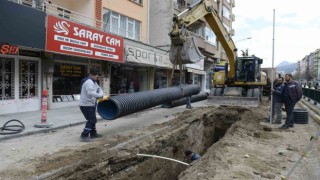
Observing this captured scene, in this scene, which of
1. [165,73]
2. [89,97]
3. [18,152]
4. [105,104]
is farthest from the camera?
[165,73]

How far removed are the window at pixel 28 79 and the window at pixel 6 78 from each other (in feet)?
1.52

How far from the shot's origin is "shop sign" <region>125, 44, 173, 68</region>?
1988cm

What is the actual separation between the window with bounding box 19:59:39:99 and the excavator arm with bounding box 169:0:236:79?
6.46m

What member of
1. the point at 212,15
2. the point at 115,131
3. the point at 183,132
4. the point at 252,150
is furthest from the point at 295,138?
the point at 212,15

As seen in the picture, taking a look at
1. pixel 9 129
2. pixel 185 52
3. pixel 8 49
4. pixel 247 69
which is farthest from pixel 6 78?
pixel 247 69

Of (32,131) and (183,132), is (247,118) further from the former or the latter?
(32,131)

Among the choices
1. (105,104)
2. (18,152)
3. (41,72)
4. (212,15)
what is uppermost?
(212,15)

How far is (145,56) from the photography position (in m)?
22.1

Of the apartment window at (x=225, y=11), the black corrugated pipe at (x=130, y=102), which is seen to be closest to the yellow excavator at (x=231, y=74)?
the black corrugated pipe at (x=130, y=102)

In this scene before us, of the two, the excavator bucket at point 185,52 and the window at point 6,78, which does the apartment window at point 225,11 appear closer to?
the excavator bucket at point 185,52

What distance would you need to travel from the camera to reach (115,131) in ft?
32.7

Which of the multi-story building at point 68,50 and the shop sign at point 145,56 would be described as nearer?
the multi-story building at point 68,50

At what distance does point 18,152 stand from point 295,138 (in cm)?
707

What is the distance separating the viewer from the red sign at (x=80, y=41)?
1372cm
